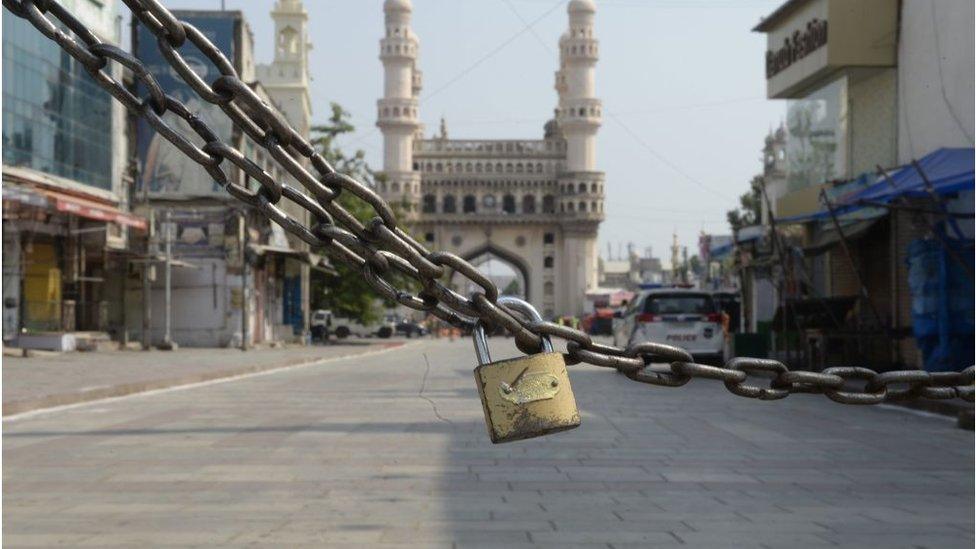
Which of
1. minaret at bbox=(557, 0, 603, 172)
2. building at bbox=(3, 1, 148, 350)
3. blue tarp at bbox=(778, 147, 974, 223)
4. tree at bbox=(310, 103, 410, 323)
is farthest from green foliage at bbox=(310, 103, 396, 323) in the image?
minaret at bbox=(557, 0, 603, 172)

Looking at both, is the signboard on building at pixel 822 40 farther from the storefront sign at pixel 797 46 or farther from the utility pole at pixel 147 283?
the utility pole at pixel 147 283

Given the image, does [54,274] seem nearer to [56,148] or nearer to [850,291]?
[56,148]

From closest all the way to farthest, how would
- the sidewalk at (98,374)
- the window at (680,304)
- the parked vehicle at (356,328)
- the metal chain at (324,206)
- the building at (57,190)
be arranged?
1. the metal chain at (324,206)
2. the sidewalk at (98,374)
3. the window at (680,304)
4. the building at (57,190)
5. the parked vehicle at (356,328)

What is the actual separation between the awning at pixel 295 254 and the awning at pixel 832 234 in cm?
2016

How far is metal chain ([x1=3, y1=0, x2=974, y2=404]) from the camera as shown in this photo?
2432 mm

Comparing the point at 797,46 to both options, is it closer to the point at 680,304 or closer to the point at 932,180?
the point at 680,304

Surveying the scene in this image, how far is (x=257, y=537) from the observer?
5992mm

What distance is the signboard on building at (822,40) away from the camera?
21906 mm

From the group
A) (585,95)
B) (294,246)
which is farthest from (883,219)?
(585,95)

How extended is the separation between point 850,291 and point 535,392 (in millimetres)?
22324

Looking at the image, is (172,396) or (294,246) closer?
(172,396)

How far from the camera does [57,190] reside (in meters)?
30.5

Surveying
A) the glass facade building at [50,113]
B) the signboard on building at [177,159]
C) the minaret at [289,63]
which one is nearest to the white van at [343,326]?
the minaret at [289,63]

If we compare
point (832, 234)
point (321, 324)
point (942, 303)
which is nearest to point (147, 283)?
point (832, 234)
